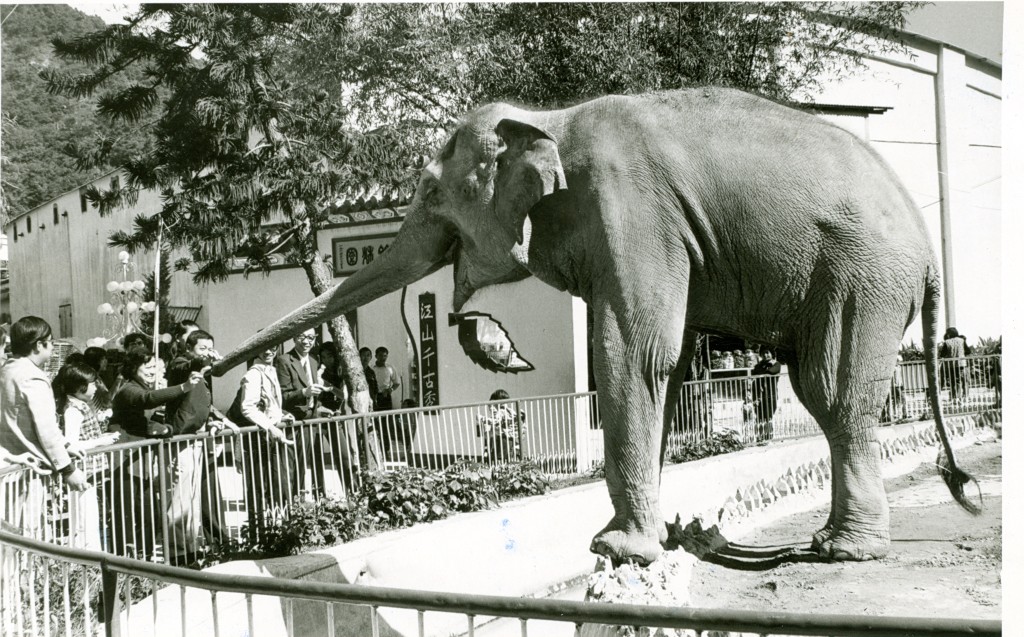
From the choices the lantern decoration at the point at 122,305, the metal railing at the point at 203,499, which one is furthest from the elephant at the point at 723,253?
the lantern decoration at the point at 122,305

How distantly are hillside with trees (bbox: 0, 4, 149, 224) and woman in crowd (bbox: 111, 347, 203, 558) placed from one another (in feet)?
4.76

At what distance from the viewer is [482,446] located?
7102mm

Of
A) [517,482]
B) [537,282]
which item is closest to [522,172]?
[517,482]

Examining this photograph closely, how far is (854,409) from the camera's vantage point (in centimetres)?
338

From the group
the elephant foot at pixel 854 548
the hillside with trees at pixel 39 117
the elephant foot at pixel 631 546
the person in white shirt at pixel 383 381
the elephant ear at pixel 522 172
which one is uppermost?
the hillside with trees at pixel 39 117

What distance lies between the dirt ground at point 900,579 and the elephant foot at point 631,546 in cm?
25

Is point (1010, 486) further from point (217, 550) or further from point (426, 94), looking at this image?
point (426, 94)

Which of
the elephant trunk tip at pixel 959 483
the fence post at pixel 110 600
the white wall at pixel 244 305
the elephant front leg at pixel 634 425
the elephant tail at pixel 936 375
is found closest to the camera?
the fence post at pixel 110 600

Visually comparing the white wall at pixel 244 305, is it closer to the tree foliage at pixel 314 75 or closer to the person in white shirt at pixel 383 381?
the person in white shirt at pixel 383 381

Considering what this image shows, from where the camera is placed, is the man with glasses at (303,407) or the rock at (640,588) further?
the man with glasses at (303,407)

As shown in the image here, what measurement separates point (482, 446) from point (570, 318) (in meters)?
2.28

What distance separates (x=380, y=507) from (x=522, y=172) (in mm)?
2601

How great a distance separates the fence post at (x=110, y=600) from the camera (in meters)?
2.83

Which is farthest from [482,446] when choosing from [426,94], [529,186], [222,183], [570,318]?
[529,186]
